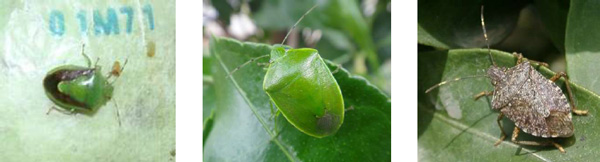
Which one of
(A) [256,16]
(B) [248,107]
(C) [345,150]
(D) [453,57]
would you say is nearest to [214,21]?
(A) [256,16]

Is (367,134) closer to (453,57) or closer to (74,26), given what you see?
(453,57)

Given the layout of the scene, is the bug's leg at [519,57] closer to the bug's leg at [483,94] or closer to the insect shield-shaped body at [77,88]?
the bug's leg at [483,94]

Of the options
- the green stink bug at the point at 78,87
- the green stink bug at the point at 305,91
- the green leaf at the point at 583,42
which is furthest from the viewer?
the green stink bug at the point at 78,87

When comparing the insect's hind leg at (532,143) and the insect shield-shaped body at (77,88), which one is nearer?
the insect's hind leg at (532,143)

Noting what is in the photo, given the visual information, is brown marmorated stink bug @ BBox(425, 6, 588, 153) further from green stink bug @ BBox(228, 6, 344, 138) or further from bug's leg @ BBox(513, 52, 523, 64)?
green stink bug @ BBox(228, 6, 344, 138)

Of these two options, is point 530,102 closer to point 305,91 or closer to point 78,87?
point 305,91

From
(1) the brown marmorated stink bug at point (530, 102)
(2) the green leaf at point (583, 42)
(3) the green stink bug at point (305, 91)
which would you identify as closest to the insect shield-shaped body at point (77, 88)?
(3) the green stink bug at point (305, 91)

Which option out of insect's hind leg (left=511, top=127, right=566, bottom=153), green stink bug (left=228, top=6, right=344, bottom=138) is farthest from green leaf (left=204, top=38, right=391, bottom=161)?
insect's hind leg (left=511, top=127, right=566, bottom=153)
